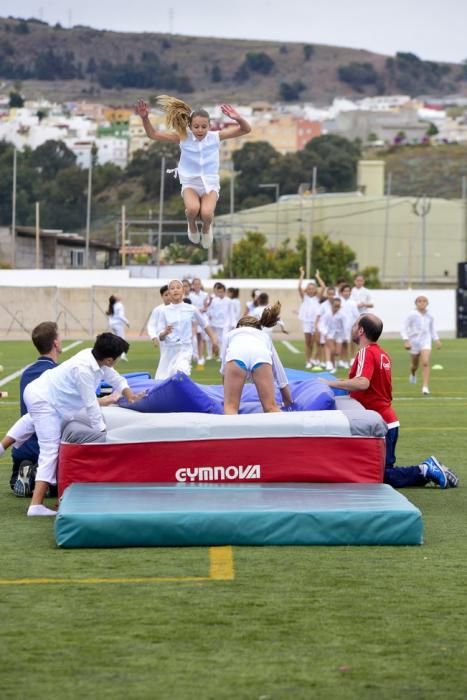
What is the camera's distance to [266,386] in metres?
12.7

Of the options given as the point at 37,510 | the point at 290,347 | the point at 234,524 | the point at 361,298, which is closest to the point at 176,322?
the point at 37,510

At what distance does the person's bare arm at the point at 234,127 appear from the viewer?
12.8m

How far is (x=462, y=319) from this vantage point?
48.8 metres

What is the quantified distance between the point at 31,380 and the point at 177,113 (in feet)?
8.98

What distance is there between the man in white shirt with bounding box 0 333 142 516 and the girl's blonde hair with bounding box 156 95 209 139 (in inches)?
93.0

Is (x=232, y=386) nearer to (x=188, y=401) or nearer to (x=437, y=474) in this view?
(x=188, y=401)

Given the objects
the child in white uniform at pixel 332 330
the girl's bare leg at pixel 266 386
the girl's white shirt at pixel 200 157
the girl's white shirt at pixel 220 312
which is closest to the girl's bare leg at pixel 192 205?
the girl's white shirt at pixel 200 157

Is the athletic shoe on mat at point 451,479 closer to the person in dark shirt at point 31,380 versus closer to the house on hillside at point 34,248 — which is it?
the person in dark shirt at point 31,380

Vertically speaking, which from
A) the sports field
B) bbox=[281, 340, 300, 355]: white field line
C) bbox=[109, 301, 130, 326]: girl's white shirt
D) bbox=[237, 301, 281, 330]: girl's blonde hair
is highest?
bbox=[237, 301, 281, 330]: girl's blonde hair

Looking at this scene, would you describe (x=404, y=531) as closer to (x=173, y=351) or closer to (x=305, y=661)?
(x=305, y=661)

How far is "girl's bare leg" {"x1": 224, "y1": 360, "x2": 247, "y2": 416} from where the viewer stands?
41.3ft

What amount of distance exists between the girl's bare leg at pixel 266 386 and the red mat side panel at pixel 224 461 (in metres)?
1.01

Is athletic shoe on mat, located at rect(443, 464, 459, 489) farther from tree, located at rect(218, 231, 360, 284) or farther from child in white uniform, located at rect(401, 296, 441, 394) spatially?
tree, located at rect(218, 231, 360, 284)

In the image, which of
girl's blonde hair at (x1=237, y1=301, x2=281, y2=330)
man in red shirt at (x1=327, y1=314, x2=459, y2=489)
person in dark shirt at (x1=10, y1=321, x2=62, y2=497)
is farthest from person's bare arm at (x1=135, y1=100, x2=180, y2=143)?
man in red shirt at (x1=327, y1=314, x2=459, y2=489)
